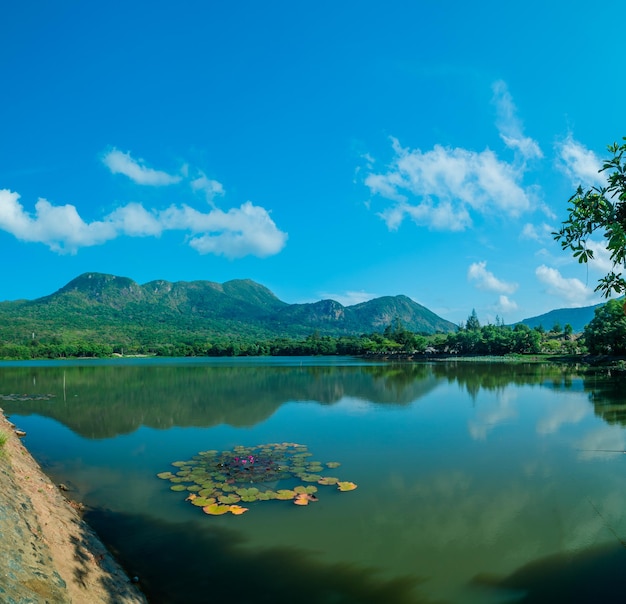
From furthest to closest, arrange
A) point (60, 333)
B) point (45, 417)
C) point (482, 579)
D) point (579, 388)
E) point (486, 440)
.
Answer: point (60, 333) → point (579, 388) → point (45, 417) → point (486, 440) → point (482, 579)

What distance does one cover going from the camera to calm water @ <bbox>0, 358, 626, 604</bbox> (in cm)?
825

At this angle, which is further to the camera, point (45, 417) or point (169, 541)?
point (45, 417)

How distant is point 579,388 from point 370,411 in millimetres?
23630

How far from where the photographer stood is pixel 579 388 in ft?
131

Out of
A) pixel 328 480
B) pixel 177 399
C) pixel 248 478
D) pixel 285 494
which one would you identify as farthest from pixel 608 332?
pixel 285 494

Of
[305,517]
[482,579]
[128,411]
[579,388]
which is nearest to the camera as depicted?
[482,579]

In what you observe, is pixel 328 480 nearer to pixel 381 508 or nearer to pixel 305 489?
pixel 305 489

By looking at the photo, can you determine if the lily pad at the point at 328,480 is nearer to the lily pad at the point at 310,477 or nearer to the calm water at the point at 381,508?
the lily pad at the point at 310,477

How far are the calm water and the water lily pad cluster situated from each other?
16.3 inches

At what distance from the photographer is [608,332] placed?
64625 mm

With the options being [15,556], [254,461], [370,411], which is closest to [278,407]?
[370,411]

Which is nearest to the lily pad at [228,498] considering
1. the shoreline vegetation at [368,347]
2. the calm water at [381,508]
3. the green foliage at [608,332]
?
the calm water at [381,508]

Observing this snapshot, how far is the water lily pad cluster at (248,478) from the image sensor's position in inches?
481

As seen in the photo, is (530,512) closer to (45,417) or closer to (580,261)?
(580,261)
